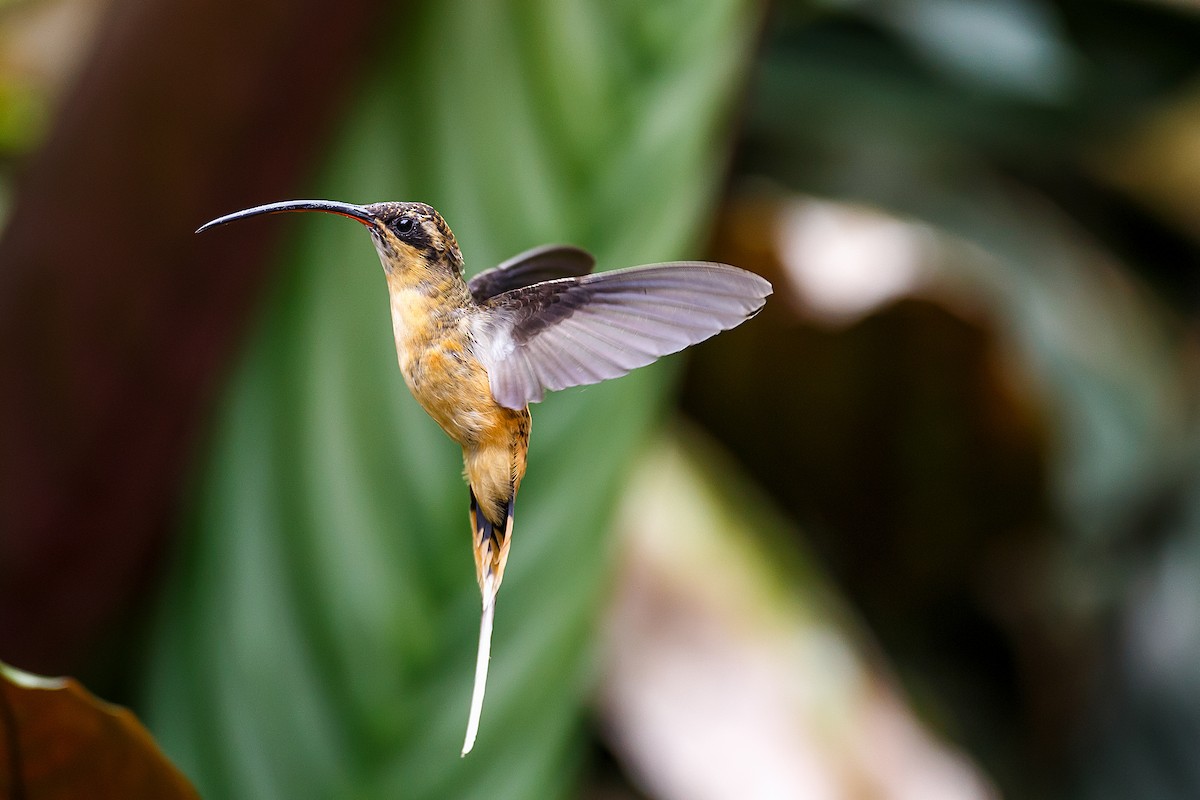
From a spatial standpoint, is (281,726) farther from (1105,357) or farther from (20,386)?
(1105,357)

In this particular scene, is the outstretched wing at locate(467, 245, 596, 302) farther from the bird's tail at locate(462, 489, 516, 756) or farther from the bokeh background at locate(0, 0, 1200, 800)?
the bokeh background at locate(0, 0, 1200, 800)

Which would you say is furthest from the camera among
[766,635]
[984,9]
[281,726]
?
[984,9]

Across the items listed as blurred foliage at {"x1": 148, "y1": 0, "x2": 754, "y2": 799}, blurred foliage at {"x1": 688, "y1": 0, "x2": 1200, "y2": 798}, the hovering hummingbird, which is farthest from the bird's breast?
blurred foliage at {"x1": 688, "y1": 0, "x2": 1200, "y2": 798}

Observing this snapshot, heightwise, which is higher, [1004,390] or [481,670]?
[481,670]

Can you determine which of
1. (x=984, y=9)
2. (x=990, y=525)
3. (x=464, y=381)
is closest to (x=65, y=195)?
(x=464, y=381)

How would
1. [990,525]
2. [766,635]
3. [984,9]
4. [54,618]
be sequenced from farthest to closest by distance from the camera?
[984,9]
[990,525]
[766,635]
[54,618]

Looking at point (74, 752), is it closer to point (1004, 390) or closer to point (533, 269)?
point (533, 269)

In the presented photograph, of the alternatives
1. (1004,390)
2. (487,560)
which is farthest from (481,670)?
(1004,390)
